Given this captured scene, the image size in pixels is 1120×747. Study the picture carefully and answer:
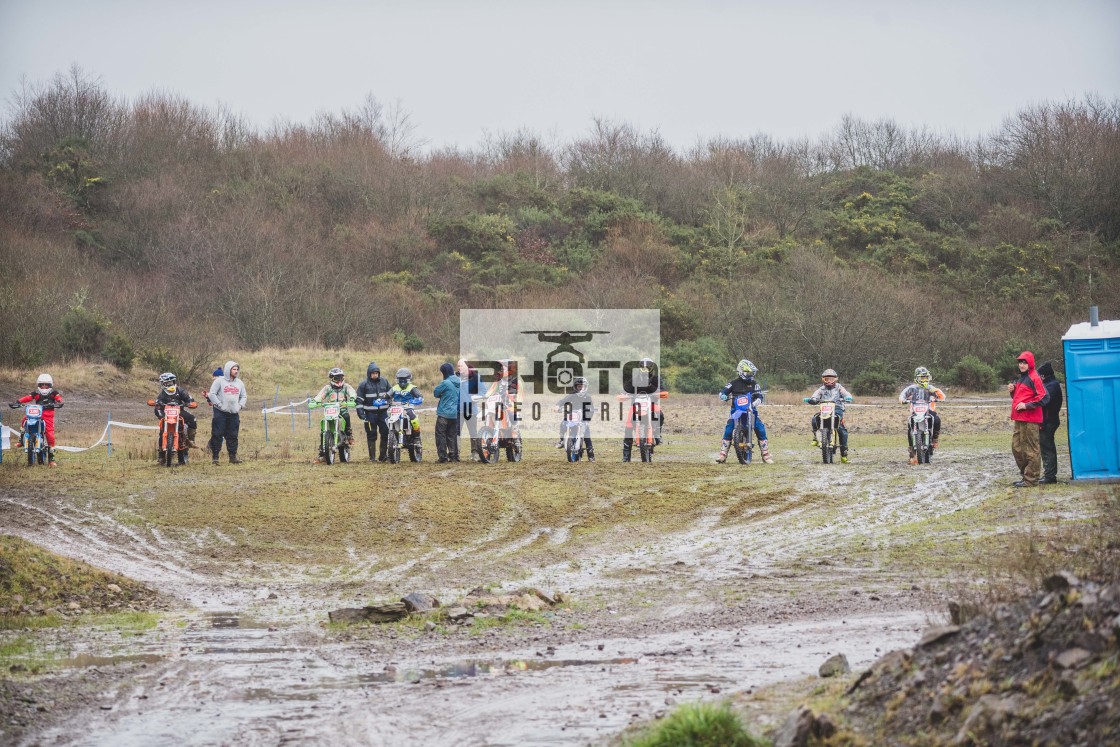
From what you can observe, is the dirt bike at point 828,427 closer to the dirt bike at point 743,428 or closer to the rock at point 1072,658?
the dirt bike at point 743,428

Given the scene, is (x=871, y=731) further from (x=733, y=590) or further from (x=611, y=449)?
(x=611, y=449)

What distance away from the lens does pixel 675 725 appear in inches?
251

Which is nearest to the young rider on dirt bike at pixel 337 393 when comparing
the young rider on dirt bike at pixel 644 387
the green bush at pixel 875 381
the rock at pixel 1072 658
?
the young rider on dirt bike at pixel 644 387

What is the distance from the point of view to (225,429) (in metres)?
22.7

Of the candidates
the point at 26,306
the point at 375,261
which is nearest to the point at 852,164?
the point at 375,261

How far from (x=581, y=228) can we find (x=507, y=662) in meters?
64.9

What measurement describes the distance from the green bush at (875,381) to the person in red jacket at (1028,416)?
28430 millimetres

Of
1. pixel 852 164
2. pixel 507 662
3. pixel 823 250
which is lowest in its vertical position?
pixel 507 662

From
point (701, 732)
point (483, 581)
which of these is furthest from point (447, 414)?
point (701, 732)

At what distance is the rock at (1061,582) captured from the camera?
260 inches

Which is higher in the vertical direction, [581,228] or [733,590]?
[581,228]

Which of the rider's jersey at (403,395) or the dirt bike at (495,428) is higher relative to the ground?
the rider's jersey at (403,395)

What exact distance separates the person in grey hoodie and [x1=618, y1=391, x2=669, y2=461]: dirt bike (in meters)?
6.88

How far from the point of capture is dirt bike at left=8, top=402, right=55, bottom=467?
2311cm
